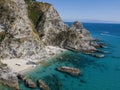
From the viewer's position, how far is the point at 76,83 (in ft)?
303

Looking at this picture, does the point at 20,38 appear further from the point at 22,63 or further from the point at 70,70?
the point at 70,70

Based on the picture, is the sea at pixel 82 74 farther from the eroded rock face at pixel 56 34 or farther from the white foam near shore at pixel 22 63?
the eroded rock face at pixel 56 34

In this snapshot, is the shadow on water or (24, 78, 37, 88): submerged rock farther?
the shadow on water

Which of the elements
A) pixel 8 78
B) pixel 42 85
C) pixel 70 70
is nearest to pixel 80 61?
pixel 70 70

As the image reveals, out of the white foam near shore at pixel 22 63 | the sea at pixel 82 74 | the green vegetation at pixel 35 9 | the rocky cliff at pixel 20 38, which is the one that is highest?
the green vegetation at pixel 35 9

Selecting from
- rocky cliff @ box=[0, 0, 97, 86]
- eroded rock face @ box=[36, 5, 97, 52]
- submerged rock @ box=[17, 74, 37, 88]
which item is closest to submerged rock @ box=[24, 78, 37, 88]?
submerged rock @ box=[17, 74, 37, 88]

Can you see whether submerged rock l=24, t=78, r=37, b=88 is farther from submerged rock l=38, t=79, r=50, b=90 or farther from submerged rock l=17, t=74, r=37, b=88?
submerged rock l=38, t=79, r=50, b=90

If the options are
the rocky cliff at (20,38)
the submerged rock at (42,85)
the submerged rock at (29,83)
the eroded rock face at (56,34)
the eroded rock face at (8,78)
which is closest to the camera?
the eroded rock face at (8,78)

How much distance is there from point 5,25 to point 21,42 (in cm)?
1220

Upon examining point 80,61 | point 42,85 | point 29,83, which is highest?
point 29,83

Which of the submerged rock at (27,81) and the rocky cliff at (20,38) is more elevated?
the rocky cliff at (20,38)

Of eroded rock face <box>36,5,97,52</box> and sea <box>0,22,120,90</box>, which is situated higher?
eroded rock face <box>36,5,97,52</box>

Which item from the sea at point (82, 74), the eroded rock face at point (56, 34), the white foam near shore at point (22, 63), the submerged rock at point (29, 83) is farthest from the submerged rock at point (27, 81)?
the eroded rock face at point (56, 34)

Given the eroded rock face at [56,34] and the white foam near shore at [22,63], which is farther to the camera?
the eroded rock face at [56,34]
